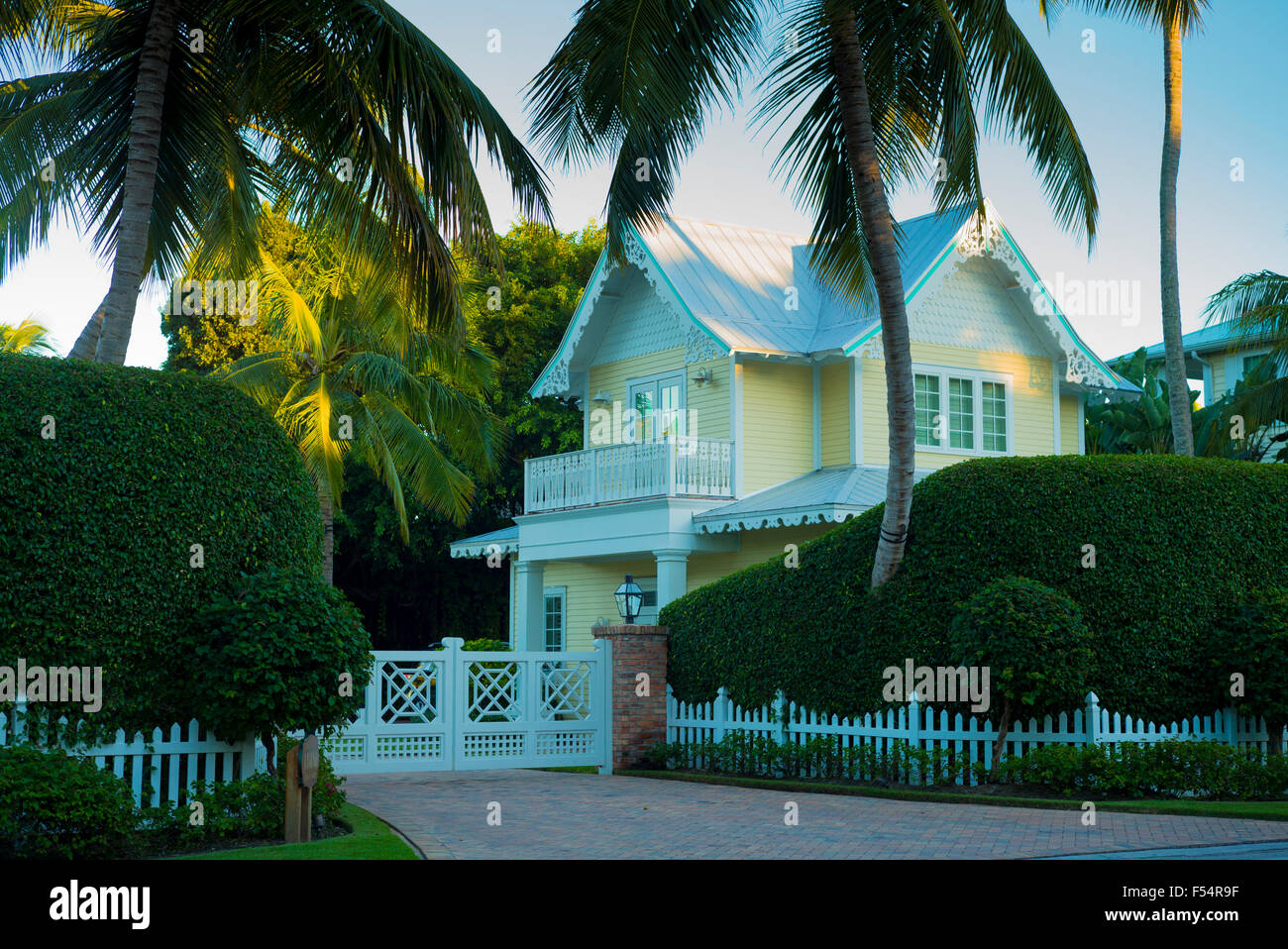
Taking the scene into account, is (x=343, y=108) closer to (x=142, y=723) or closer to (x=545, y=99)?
(x=545, y=99)

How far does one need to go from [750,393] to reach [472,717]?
869 cm

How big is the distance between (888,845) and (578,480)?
16043 millimetres

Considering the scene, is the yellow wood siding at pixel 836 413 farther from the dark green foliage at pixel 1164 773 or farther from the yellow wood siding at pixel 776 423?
the dark green foliage at pixel 1164 773

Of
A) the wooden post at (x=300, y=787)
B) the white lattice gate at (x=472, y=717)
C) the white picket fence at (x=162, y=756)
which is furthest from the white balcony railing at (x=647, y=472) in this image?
the wooden post at (x=300, y=787)

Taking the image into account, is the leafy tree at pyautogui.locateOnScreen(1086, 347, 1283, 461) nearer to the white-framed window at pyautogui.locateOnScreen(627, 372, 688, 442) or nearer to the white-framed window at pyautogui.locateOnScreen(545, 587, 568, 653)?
the white-framed window at pyautogui.locateOnScreen(627, 372, 688, 442)

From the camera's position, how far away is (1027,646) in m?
14.2

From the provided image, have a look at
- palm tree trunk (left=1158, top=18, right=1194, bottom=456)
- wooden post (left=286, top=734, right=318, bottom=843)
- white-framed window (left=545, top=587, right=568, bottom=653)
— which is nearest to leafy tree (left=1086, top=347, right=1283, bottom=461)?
palm tree trunk (left=1158, top=18, right=1194, bottom=456)

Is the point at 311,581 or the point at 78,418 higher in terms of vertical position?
the point at 78,418

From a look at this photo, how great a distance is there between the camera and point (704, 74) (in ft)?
46.9

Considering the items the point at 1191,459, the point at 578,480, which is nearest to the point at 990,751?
the point at 1191,459

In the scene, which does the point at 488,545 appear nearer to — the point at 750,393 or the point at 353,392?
the point at 353,392

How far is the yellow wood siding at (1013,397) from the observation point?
82.4 ft

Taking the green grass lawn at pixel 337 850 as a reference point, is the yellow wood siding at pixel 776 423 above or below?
above

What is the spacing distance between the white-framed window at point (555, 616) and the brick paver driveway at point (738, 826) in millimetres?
13564
